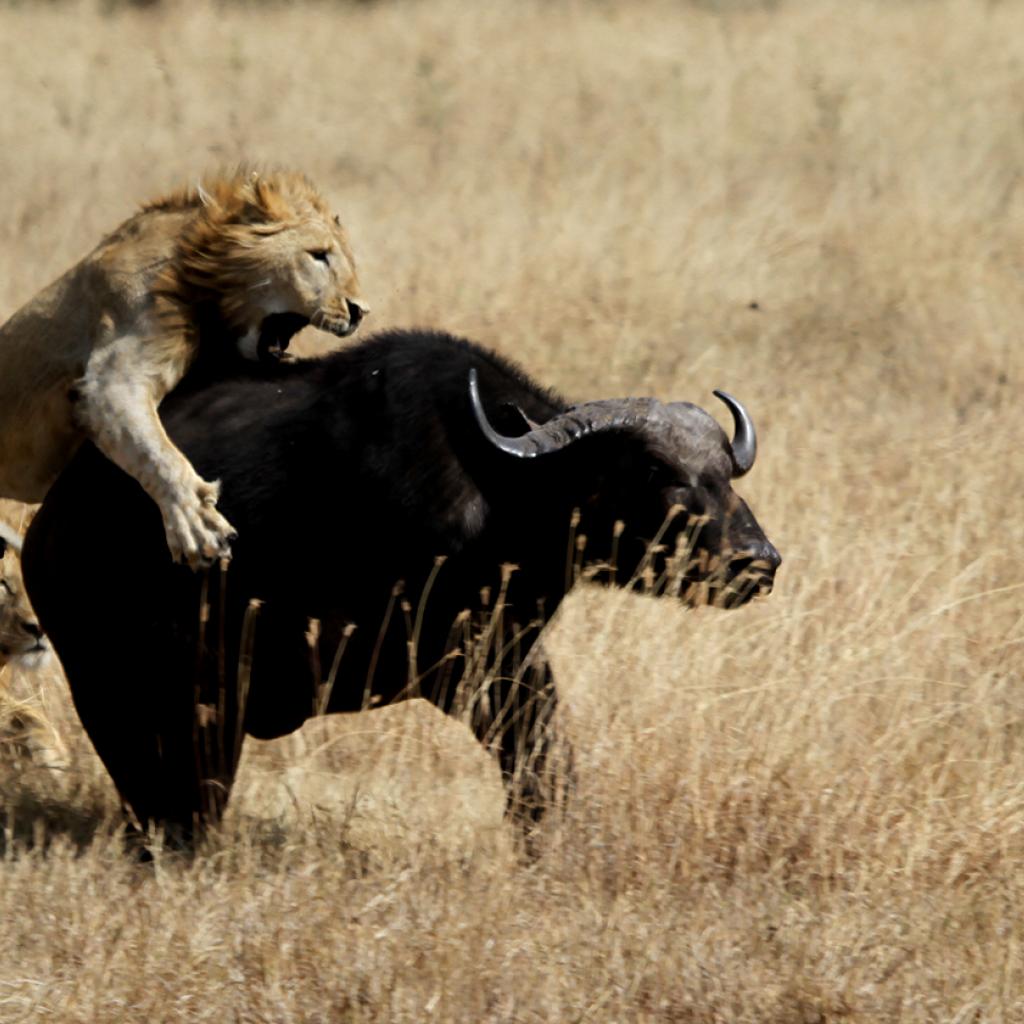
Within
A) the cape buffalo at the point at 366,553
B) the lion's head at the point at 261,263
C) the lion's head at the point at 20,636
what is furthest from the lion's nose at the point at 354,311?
the lion's head at the point at 20,636

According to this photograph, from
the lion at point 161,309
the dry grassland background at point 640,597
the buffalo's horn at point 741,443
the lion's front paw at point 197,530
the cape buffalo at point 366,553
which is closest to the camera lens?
the dry grassland background at point 640,597

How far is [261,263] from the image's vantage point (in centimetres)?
618

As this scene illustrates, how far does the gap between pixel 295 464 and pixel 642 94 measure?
38.8ft

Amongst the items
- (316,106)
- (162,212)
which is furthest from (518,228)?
(162,212)

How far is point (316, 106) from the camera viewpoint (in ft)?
56.7

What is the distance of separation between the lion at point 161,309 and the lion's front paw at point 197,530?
14 cm

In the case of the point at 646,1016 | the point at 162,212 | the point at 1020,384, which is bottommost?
the point at 646,1016

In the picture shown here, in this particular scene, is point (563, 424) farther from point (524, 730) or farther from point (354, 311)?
point (524, 730)

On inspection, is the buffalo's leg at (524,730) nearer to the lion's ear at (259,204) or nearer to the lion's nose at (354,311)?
the lion's nose at (354,311)

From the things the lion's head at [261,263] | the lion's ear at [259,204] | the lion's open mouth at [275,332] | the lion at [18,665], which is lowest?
the lion at [18,665]

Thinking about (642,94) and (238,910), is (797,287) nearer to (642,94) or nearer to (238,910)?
(642,94)

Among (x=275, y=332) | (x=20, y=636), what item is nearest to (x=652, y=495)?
(x=275, y=332)

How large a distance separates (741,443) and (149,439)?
6.68 ft

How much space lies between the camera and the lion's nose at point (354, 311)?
21.0 feet
